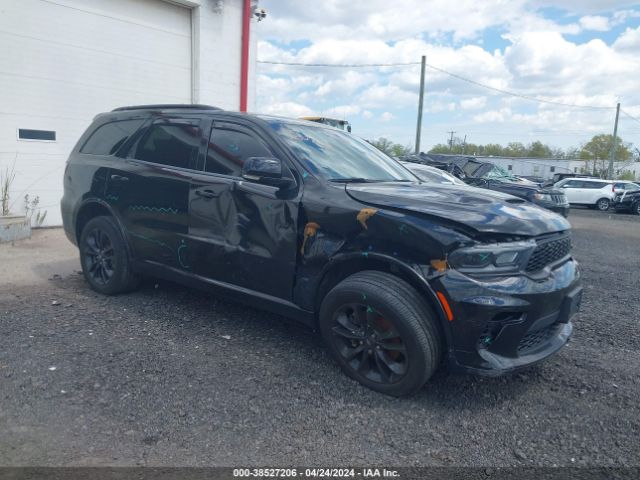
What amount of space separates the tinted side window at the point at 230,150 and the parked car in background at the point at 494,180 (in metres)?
9.66

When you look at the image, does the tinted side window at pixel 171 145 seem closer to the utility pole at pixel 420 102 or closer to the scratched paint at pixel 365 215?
the scratched paint at pixel 365 215

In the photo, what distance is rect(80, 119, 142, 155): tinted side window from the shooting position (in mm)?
4980

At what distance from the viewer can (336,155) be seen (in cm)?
414

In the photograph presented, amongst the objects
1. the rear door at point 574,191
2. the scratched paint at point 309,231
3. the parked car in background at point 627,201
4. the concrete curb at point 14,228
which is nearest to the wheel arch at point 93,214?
the scratched paint at point 309,231

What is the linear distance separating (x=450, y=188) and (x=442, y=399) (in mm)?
1496

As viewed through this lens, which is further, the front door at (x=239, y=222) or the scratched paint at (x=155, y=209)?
the scratched paint at (x=155, y=209)

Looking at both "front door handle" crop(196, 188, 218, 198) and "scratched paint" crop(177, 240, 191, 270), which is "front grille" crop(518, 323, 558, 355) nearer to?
"front door handle" crop(196, 188, 218, 198)

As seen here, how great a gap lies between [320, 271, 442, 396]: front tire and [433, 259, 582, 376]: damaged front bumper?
0.56 ft

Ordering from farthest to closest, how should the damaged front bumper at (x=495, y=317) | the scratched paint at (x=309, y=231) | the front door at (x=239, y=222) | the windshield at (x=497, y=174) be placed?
the windshield at (x=497, y=174)
the front door at (x=239, y=222)
the scratched paint at (x=309, y=231)
the damaged front bumper at (x=495, y=317)

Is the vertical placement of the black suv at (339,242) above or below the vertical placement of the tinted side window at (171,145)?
below

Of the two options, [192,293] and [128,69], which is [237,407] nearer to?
[192,293]

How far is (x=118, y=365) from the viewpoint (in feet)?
11.8

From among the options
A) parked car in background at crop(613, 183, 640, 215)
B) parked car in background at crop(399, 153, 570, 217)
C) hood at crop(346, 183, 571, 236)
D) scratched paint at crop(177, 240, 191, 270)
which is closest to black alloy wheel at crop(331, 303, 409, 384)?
hood at crop(346, 183, 571, 236)

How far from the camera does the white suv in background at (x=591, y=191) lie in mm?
23000
